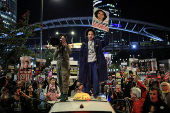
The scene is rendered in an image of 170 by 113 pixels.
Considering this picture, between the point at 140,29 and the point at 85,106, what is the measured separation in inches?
3042

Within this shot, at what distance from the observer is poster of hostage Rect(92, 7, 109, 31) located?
225 inches

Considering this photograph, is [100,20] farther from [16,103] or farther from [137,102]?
[16,103]

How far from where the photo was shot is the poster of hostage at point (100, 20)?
18.7 feet

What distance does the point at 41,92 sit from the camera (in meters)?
8.00

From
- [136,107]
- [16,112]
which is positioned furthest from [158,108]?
[16,112]

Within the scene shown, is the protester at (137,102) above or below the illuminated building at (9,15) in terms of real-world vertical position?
below

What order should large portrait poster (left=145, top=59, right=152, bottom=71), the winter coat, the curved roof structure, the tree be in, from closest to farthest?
the winter coat
the tree
large portrait poster (left=145, top=59, right=152, bottom=71)
the curved roof structure

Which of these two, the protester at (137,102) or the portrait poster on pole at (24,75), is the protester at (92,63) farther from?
the portrait poster on pole at (24,75)

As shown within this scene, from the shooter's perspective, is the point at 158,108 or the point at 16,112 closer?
the point at 158,108

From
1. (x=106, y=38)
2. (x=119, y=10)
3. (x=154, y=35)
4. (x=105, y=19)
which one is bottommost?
(x=106, y=38)

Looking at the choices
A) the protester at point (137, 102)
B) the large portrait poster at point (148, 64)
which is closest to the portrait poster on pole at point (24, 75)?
the protester at point (137, 102)

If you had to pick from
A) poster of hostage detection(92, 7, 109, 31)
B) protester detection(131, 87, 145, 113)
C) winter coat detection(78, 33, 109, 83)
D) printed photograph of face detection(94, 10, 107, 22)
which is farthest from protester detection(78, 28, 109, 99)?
protester detection(131, 87, 145, 113)

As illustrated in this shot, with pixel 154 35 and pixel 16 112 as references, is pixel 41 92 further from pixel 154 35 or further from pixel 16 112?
pixel 154 35

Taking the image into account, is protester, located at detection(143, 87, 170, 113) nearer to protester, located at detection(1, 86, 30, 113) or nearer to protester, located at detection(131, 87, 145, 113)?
protester, located at detection(131, 87, 145, 113)
